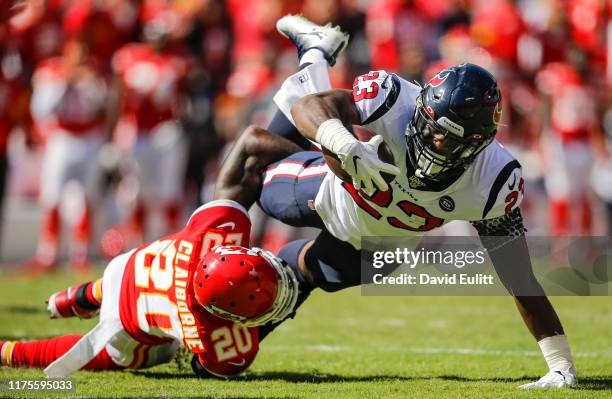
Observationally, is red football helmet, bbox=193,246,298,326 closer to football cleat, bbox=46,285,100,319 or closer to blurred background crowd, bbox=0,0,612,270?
football cleat, bbox=46,285,100,319

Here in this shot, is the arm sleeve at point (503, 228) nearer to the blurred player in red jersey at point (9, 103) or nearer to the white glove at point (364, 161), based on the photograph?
the white glove at point (364, 161)

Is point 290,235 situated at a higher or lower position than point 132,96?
lower

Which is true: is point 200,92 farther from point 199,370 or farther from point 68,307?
point 199,370

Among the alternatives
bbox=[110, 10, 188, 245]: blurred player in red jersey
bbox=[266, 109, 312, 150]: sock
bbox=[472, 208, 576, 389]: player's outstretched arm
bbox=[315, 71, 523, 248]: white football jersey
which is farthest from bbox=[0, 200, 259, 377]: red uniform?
bbox=[110, 10, 188, 245]: blurred player in red jersey

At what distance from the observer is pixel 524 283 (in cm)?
480

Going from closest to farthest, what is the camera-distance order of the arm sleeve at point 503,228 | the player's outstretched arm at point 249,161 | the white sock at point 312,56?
the arm sleeve at point 503,228, the player's outstretched arm at point 249,161, the white sock at point 312,56

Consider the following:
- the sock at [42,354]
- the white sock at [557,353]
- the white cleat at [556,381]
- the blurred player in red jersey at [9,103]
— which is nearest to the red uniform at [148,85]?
the blurred player in red jersey at [9,103]

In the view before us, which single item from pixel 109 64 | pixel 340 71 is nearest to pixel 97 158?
pixel 109 64

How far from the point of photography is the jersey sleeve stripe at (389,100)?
465 centimetres

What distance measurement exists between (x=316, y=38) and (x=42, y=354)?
2.25 m

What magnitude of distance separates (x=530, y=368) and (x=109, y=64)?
8059mm

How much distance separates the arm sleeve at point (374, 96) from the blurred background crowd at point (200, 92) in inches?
233

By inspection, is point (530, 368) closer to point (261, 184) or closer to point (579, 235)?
point (261, 184)

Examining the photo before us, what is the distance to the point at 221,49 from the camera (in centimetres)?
1311
